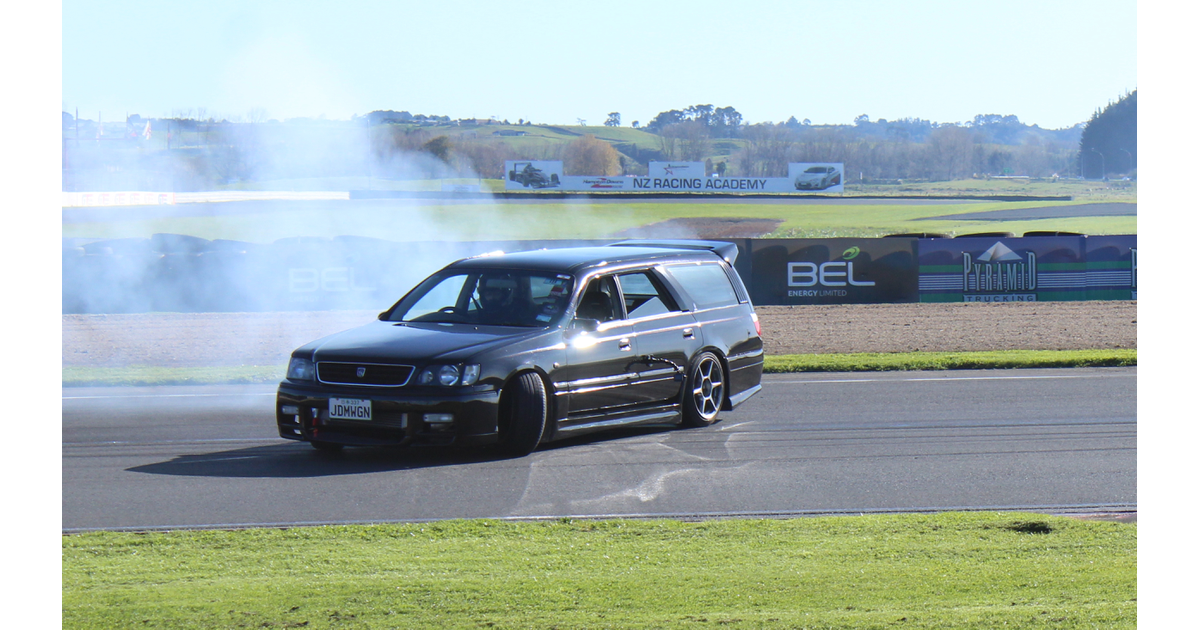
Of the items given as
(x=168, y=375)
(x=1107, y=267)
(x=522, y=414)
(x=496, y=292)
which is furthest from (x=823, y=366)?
(x=1107, y=267)

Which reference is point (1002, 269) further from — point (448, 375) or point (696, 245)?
point (448, 375)

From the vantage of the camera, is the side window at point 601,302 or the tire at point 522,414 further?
the side window at point 601,302

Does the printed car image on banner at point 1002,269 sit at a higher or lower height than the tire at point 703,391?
higher

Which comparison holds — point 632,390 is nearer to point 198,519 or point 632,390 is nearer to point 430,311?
point 430,311

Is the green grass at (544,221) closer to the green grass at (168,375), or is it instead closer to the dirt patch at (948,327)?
the dirt patch at (948,327)

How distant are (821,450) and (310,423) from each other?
3794mm

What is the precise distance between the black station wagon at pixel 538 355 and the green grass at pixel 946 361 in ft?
13.5

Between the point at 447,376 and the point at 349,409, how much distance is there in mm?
Result: 747

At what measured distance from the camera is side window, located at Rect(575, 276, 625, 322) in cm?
928

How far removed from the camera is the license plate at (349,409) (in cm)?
803

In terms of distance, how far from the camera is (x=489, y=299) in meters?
9.31

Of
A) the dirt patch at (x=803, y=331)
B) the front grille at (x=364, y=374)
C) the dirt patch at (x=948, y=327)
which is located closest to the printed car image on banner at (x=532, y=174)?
the dirt patch at (x=803, y=331)

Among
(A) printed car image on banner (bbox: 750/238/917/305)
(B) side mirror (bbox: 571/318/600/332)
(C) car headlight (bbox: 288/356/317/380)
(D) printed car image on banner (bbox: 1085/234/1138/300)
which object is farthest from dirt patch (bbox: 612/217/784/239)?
(C) car headlight (bbox: 288/356/317/380)

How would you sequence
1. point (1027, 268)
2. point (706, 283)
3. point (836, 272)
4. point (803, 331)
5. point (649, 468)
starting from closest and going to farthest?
1. point (649, 468)
2. point (706, 283)
3. point (803, 331)
4. point (836, 272)
5. point (1027, 268)
